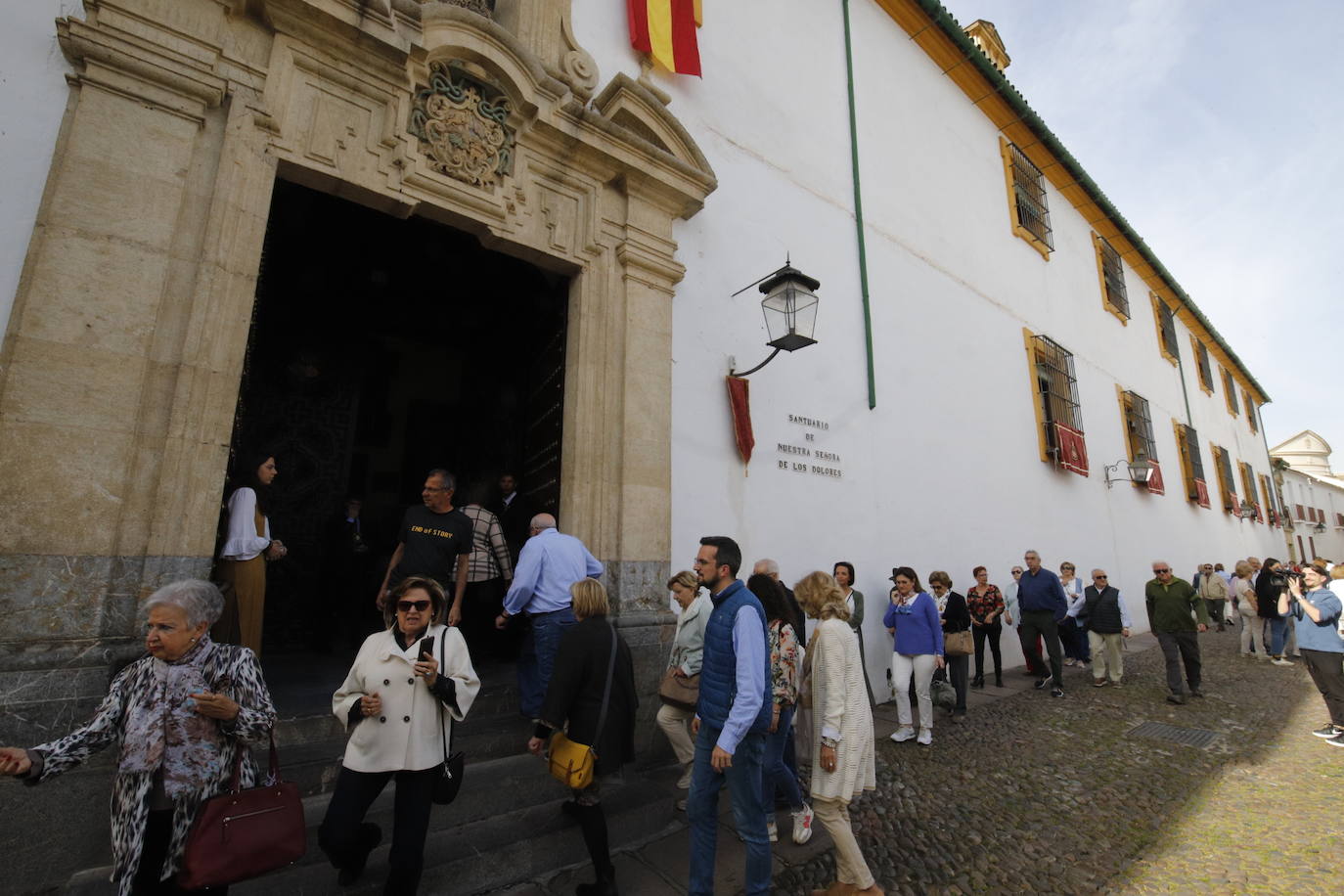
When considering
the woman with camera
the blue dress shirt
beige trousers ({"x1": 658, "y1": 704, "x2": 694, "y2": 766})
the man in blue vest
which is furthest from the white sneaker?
the woman with camera

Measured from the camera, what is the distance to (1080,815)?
12.3ft

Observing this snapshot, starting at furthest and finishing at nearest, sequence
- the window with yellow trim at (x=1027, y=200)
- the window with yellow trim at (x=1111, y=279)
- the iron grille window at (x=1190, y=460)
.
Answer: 1. the iron grille window at (x=1190, y=460)
2. the window with yellow trim at (x=1111, y=279)
3. the window with yellow trim at (x=1027, y=200)

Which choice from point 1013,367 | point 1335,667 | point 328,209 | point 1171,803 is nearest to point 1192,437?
point 1013,367

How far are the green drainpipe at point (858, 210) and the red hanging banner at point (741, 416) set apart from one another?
7.18 feet

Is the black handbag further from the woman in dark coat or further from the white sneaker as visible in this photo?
the white sneaker

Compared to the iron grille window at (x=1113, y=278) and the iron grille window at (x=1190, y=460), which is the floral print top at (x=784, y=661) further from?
the iron grille window at (x=1190, y=460)

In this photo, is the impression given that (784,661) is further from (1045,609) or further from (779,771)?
(1045,609)

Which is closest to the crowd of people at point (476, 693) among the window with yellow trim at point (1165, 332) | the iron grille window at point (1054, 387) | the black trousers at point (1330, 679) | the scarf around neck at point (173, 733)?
the scarf around neck at point (173, 733)

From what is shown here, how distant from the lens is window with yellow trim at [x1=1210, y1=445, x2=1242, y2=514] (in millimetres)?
17938

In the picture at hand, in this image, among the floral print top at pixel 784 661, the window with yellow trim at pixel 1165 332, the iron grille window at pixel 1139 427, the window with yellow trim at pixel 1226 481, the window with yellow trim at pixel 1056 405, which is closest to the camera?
the floral print top at pixel 784 661

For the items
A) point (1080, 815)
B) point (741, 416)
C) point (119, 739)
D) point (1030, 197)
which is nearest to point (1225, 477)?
A: point (1030, 197)

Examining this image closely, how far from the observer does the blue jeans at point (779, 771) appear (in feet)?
10.7

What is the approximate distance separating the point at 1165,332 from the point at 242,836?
21.8 meters

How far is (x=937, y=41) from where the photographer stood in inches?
385
